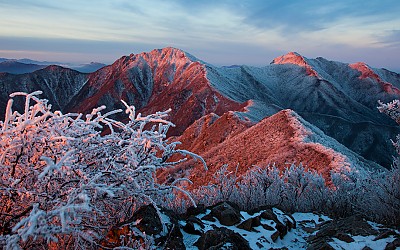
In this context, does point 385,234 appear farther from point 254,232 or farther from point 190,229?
point 190,229

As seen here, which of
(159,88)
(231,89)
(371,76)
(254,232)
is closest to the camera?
(254,232)

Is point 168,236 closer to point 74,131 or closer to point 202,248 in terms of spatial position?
point 202,248

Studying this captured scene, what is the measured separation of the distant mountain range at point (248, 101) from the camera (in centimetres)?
2109

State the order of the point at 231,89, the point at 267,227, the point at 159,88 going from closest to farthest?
the point at 267,227
the point at 231,89
the point at 159,88

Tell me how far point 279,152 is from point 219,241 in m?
15.1

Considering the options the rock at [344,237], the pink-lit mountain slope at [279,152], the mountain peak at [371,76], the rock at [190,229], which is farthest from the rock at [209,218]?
the mountain peak at [371,76]

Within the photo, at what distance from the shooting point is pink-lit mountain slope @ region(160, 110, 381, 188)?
15.4 metres

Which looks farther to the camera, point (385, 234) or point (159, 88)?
point (159, 88)

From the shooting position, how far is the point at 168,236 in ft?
11.3

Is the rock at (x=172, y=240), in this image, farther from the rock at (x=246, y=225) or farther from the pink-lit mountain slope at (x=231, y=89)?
the pink-lit mountain slope at (x=231, y=89)

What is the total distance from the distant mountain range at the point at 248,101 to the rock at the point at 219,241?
1098cm

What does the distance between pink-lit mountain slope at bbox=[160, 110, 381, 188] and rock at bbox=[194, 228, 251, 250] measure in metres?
9.95

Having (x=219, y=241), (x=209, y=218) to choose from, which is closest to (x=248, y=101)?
(x=209, y=218)

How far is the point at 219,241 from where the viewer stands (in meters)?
3.51
